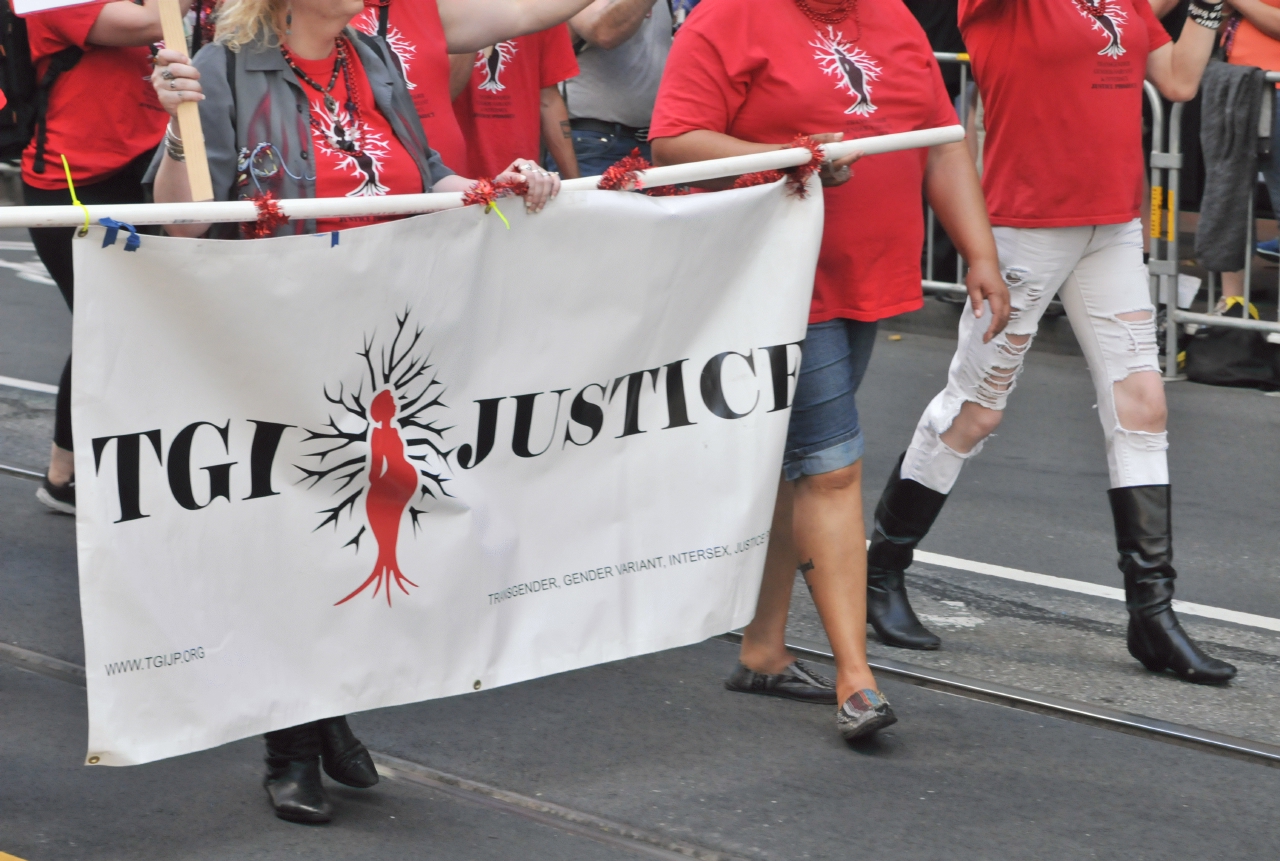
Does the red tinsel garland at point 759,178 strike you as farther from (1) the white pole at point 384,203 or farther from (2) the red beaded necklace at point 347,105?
(2) the red beaded necklace at point 347,105

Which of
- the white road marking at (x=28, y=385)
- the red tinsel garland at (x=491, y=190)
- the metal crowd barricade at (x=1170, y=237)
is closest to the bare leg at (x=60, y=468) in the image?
the white road marking at (x=28, y=385)

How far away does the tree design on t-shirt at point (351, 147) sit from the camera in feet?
11.8

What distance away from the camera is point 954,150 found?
13.9 ft

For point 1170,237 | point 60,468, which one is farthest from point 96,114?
point 1170,237

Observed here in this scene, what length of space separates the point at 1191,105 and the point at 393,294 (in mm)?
5898

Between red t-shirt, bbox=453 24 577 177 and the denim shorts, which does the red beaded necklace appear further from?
red t-shirt, bbox=453 24 577 177

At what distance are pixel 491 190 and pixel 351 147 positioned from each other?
33 centimetres

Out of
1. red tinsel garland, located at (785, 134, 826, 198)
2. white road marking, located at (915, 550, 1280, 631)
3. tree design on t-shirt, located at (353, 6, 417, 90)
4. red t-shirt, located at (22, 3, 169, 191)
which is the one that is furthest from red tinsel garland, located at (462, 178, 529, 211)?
white road marking, located at (915, 550, 1280, 631)

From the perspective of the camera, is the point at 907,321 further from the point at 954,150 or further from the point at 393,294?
the point at 393,294

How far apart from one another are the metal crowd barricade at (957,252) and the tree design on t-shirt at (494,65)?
334 centimetres

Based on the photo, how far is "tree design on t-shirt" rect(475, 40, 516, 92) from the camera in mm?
5801

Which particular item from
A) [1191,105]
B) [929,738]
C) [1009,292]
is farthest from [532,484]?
[1191,105]

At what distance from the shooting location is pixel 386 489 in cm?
355

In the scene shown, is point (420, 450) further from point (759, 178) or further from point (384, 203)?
point (759, 178)
